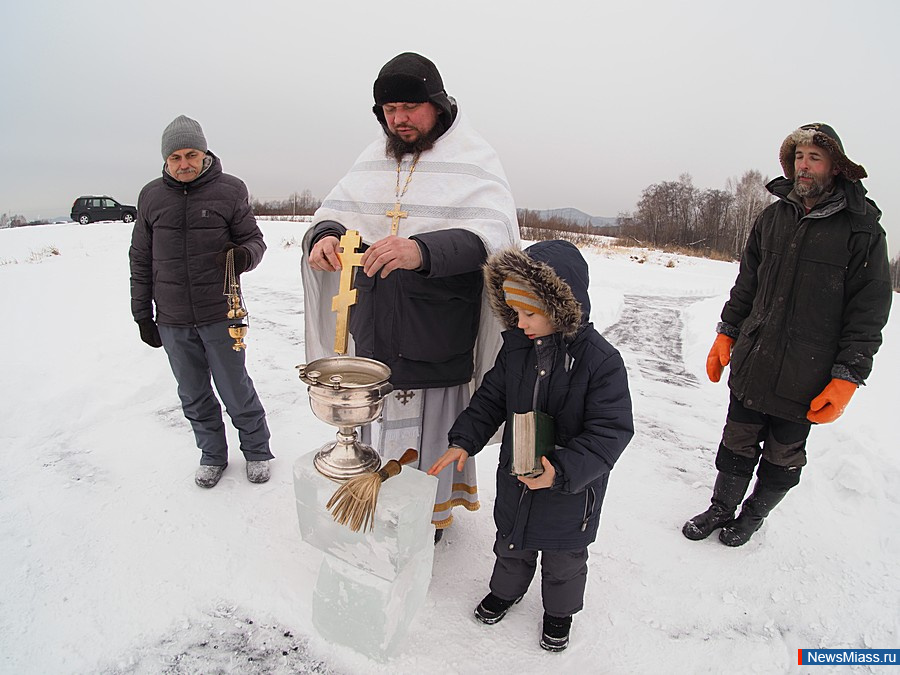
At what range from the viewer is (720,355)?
2863 millimetres

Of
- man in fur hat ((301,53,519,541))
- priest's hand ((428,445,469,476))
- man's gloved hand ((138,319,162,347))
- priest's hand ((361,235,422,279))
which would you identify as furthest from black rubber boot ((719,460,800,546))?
man's gloved hand ((138,319,162,347))

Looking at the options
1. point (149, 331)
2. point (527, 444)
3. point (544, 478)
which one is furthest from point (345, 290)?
point (149, 331)

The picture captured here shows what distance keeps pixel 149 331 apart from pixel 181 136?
44.4 inches

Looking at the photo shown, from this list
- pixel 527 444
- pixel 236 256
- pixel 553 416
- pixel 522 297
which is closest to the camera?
pixel 527 444

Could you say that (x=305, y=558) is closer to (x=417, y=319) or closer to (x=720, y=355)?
(x=417, y=319)

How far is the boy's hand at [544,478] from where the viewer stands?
5.69ft

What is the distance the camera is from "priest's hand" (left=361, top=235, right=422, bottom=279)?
1.75 meters

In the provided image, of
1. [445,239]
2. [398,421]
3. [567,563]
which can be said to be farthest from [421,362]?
[567,563]

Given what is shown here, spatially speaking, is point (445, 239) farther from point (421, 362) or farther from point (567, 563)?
point (567, 563)

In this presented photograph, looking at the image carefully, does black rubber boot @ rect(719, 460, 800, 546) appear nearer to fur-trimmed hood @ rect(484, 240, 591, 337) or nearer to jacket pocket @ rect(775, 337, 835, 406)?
jacket pocket @ rect(775, 337, 835, 406)

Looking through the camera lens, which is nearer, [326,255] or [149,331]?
[326,255]

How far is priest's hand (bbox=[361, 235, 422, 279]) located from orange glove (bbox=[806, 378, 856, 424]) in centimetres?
193

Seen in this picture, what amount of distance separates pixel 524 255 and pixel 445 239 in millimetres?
328

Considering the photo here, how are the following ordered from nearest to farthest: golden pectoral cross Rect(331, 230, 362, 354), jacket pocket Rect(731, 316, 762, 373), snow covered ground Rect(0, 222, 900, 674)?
1. golden pectoral cross Rect(331, 230, 362, 354)
2. snow covered ground Rect(0, 222, 900, 674)
3. jacket pocket Rect(731, 316, 762, 373)
